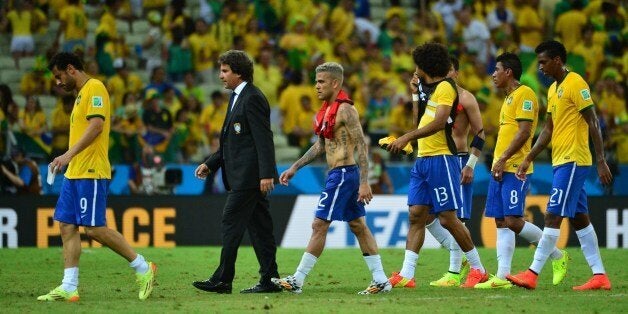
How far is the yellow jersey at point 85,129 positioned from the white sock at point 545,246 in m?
4.50

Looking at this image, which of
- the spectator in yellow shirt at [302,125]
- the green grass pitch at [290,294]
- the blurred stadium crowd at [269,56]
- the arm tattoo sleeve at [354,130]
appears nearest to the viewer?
the green grass pitch at [290,294]

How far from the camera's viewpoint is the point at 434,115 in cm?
1234

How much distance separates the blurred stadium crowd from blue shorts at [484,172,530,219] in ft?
31.1

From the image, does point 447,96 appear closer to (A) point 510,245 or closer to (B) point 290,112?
(A) point 510,245

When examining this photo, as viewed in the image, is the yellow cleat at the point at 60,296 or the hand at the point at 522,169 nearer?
the yellow cleat at the point at 60,296

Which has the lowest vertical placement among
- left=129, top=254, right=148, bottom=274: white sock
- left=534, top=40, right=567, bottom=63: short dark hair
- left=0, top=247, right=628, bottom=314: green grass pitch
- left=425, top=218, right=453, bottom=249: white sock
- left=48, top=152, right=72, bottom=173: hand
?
left=0, top=247, right=628, bottom=314: green grass pitch

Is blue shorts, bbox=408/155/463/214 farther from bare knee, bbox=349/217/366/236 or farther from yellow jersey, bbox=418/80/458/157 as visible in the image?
bare knee, bbox=349/217/366/236

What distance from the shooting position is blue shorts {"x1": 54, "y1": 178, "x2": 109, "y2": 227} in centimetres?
1153

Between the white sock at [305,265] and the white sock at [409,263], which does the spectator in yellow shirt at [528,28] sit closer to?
the white sock at [409,263]

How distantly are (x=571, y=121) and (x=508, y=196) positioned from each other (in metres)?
1.11

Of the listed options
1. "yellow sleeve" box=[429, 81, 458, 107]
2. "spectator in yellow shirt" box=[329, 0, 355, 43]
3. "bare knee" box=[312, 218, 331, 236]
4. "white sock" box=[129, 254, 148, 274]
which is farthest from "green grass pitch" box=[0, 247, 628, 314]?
"spectator in yellow shirt" box=[329, 0, 355, 43]

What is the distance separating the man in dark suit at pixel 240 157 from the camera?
38.8 ft

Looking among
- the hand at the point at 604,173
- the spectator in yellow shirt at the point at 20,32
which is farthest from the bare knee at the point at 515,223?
the spectator in yellow shirt at the point at 20,32

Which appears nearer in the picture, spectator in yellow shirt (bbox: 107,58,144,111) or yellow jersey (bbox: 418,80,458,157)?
yellow jersey (bbox: 418,80,458,157)
